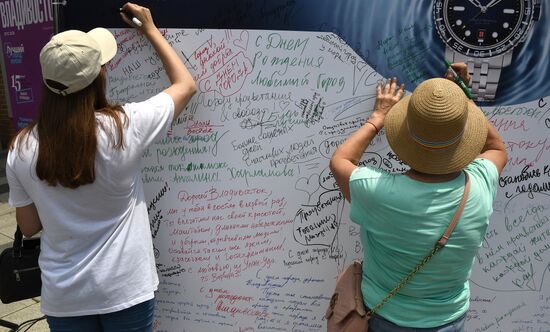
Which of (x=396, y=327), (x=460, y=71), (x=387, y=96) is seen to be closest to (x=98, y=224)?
(x=396, y=327)

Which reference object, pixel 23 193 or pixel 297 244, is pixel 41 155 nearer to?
pixel 23 193

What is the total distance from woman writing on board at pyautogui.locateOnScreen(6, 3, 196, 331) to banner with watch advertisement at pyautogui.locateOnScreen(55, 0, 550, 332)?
0.42m

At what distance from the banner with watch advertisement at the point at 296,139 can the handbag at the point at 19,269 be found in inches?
24.3

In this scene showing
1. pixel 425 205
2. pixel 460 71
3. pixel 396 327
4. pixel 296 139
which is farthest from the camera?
pixel 296 139

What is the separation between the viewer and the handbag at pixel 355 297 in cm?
146

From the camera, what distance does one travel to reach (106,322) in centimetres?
188

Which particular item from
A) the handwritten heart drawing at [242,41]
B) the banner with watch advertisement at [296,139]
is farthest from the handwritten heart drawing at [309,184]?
the handwritten heart drawing at [242,41]

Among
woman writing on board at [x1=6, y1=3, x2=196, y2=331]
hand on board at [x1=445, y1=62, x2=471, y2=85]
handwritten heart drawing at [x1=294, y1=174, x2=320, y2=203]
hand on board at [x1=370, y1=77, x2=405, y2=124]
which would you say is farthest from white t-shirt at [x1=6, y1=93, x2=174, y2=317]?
hand on board at [x1=445, y1=62, x2=471, y2=85]

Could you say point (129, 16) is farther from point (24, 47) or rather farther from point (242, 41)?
point (24, 47)

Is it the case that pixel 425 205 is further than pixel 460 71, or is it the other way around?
pixel 460 71

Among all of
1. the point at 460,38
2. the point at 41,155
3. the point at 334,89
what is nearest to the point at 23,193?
the point at 41,155

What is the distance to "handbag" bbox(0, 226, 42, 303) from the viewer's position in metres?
2.17

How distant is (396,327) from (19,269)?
5.81ft

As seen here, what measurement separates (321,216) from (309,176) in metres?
0.22
